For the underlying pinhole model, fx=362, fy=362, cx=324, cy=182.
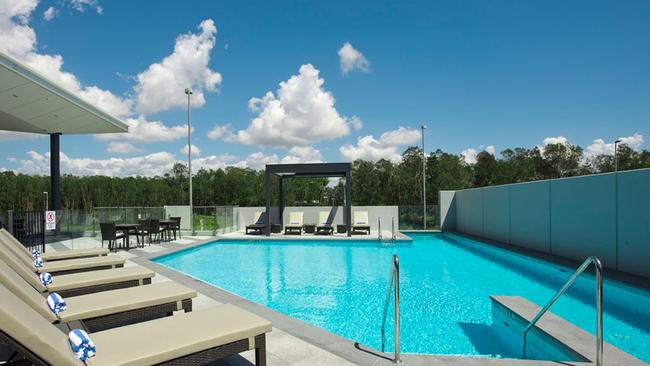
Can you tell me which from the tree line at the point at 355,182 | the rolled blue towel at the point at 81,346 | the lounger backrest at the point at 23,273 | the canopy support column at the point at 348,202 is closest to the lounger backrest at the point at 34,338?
Result: the rolled blue towel at the point at 81,346

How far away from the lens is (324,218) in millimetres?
17031

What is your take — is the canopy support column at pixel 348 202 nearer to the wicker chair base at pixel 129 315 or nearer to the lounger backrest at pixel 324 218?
the lounger backrest at pixel 324 218

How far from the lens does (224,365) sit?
9.30ft

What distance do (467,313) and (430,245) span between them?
8035 mm

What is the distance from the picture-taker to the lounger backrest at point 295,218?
1639 centimetres

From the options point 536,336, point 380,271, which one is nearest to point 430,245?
point 380,271

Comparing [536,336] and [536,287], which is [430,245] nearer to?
[536,287]

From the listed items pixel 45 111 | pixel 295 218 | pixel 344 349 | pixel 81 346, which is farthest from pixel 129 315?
pixel 295 218

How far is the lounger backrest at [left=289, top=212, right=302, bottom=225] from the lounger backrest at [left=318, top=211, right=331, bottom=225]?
3.15ft

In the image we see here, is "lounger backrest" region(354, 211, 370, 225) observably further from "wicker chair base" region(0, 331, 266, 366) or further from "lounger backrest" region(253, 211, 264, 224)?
"wicker chair base" region(0, 331, 266, 366)

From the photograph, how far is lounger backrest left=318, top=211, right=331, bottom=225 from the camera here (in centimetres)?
1698

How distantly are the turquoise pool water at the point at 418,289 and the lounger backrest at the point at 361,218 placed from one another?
302cm

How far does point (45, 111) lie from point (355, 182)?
2428cm

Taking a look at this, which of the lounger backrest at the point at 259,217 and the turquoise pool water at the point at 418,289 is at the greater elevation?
the lounger backrest at the point at 259,217
